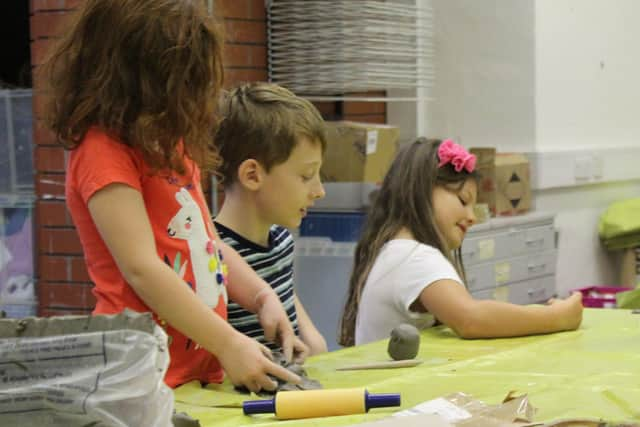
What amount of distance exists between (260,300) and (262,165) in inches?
11.2

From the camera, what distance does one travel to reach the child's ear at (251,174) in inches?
80.8

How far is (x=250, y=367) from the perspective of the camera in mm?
1568

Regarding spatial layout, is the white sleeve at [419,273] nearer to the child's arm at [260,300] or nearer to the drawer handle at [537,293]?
the child's arm at [260,300]

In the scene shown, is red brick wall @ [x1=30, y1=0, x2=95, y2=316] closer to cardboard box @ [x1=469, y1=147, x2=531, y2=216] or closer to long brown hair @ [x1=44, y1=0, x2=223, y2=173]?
cardboard box @ [x1=469, y1=147, x2=531, y2=216]

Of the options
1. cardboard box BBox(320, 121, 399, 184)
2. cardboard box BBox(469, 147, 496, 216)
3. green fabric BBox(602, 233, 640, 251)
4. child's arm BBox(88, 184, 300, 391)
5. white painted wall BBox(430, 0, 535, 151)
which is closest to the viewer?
child's arm BBox(88, 184, 300, 391)

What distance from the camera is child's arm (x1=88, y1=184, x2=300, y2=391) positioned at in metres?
1.55

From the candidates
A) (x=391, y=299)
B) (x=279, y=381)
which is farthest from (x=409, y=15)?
(x=279, y=381)

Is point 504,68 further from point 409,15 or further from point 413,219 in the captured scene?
point 413,219

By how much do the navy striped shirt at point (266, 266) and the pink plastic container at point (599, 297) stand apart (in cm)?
212

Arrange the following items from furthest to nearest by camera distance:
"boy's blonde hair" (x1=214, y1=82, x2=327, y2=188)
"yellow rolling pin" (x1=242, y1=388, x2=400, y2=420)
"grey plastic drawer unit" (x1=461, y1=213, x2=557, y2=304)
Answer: "grey plastic drawer unit" (x1=461, y1=213, x2=557, y2=304) → "boy's blonde hair" (x1=214, y1=82, x2=327, y2=188) → "yellow rolling pin" (x1=242, y1=388, x2=400, y2=420)

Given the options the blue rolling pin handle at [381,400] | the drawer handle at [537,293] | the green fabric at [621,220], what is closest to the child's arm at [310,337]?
the blue rolling pin handle at [381,400]

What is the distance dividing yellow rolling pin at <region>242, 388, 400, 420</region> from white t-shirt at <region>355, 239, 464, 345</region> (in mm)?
902

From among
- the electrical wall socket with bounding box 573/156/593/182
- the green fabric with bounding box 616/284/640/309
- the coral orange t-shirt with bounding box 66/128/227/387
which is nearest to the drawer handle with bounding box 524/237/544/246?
the electrical wall socket with bounding box 573/156/593/182

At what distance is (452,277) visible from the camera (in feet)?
7.43
